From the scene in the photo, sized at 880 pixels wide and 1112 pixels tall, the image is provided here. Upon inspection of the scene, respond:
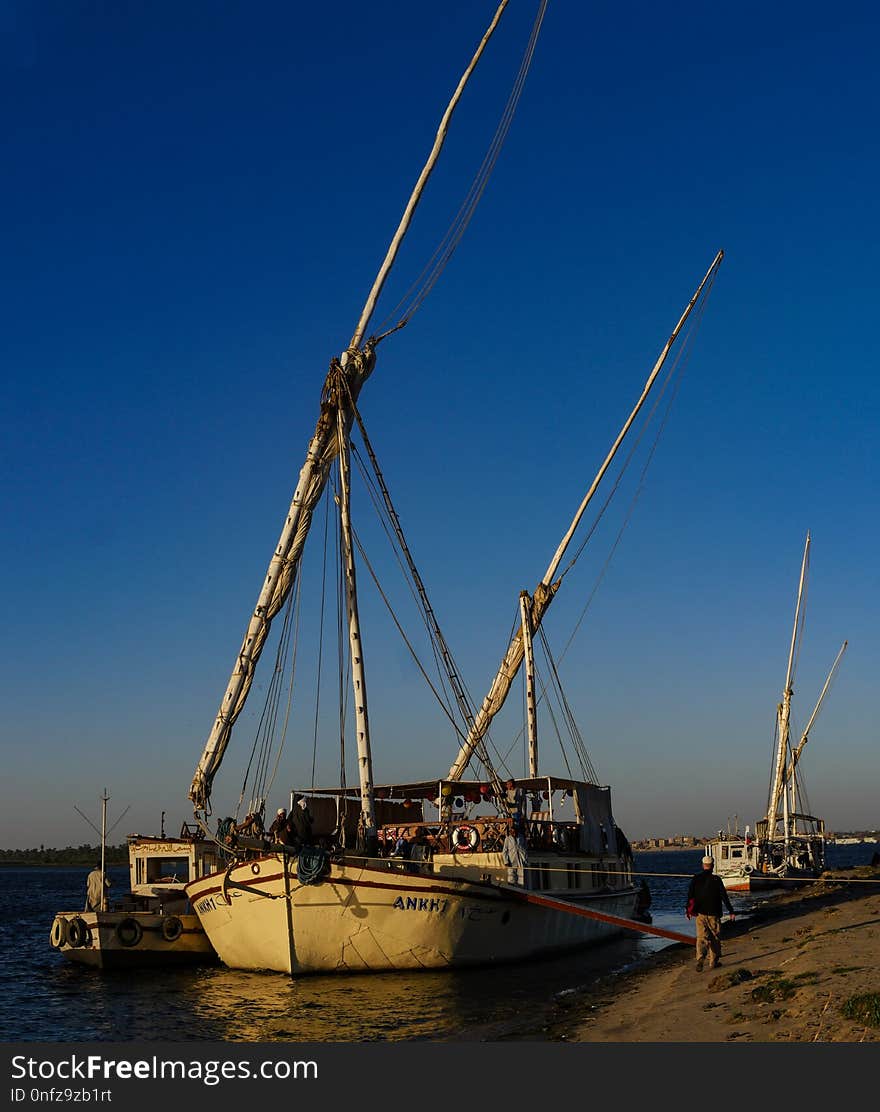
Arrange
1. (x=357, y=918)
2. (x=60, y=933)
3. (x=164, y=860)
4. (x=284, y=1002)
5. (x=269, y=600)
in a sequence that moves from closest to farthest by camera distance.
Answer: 1. (x=284, y=1002)
2. (x=357, y=918)
3. (x=269, y=600)
4. (x=60, y=933)
5. (x=164, y=860)

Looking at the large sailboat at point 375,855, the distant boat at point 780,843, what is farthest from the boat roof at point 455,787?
the distant boat at point 780,843

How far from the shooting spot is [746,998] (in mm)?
18812

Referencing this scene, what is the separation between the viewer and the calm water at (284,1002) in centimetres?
2308

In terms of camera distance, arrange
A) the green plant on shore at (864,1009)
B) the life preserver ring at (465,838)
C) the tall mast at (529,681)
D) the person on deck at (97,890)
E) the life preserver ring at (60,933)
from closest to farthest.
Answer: the green plant on shore at (864,1009)
the life preserver ring at (465,838)
the life preserver ring at (60,933)
the person on deck at (97,890)
the tall mast at (529,681)

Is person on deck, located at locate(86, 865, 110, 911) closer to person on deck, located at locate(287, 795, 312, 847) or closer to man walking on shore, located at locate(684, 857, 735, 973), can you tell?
person on deck, located at locate(287, 795, 312, 847)

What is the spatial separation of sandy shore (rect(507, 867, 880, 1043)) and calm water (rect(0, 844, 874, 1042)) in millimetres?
1770

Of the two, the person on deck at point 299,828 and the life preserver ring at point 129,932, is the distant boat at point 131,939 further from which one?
the person on deck at point 299,828

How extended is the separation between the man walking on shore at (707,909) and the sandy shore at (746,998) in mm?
449

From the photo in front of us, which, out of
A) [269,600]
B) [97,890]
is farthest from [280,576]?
[97,890]

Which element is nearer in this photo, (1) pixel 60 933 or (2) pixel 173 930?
(2) pixel 173 930

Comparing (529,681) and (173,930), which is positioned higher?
(529,681)

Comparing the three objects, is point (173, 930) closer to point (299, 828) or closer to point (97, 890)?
point (97, 890)

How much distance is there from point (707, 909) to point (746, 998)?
144 inches

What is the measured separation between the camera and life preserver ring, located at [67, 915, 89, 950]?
36.6 m
